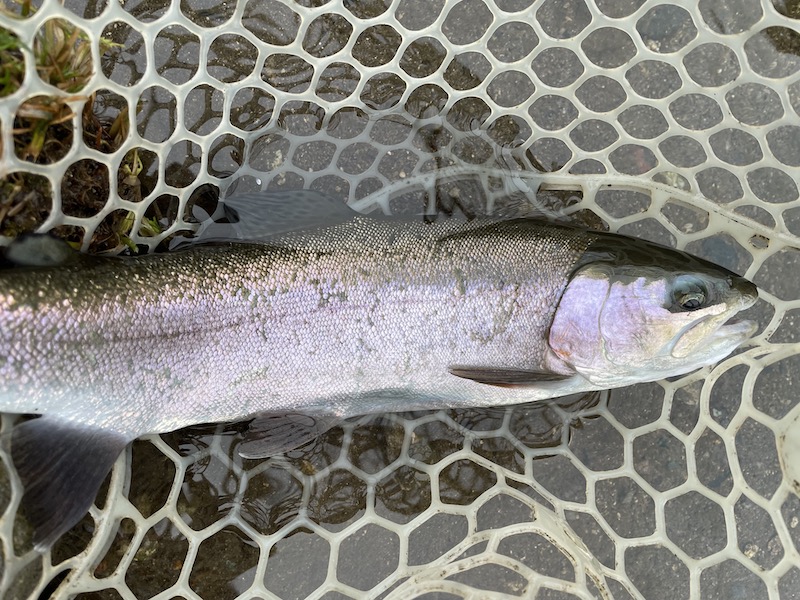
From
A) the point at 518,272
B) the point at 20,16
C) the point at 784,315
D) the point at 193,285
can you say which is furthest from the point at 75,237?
the point at 784,315

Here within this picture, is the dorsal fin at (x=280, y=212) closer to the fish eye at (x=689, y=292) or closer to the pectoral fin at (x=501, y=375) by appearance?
the pectoral fin at (x=501, y=375)

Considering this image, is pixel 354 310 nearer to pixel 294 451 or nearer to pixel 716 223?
pixel 294 451

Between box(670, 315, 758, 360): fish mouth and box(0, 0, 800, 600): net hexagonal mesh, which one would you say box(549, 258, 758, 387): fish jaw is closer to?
box(670, 315, 758, 360): fish mouth

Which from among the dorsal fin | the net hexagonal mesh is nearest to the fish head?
the net hexagonal mesh

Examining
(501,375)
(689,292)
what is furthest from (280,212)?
(689,292)

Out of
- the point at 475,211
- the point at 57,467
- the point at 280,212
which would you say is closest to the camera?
the point at 57,467

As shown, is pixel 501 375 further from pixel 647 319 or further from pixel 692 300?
pixel 692 300

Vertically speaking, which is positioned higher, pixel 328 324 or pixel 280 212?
pixel 280 212
